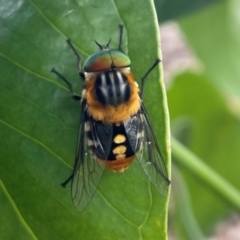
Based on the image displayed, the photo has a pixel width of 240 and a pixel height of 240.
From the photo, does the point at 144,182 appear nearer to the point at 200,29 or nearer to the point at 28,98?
the point at 28,98

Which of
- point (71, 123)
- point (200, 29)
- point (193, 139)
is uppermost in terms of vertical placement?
point (71, 123)

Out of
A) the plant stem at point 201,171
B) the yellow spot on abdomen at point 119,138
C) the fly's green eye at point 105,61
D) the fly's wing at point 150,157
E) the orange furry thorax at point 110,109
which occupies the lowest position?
the plant stem at point 201,171

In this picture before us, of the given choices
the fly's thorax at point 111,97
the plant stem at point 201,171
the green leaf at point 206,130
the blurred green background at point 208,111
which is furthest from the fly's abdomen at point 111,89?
the green leaf at point 206,130

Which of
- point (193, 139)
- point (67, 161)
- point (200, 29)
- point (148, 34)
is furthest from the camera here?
point (193, 139)

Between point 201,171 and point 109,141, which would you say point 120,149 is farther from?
point 201,171

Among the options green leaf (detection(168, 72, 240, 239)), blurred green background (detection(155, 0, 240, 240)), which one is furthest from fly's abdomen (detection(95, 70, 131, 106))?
green leaf (detection(168, 72, 240, 239))

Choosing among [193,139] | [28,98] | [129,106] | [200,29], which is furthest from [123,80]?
[193,139]

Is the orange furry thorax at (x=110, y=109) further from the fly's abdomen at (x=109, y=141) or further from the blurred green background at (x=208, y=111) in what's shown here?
the blurred green background at (x=208, y=111)
